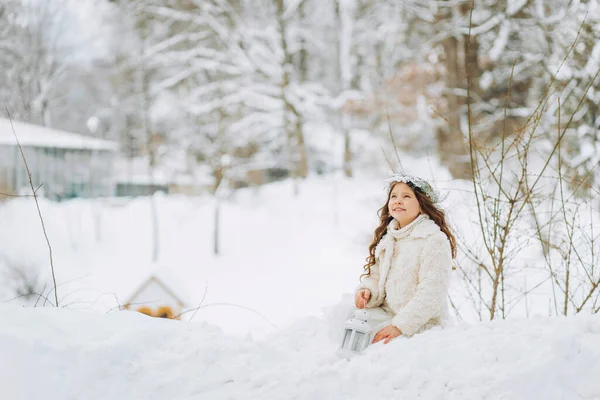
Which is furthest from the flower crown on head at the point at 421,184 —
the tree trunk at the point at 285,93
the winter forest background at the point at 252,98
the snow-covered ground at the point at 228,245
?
the tree trunk at the point at 285,93

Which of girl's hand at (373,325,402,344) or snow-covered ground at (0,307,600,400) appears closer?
snow-covered ground at (0,307,600,400)

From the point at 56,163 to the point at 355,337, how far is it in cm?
2109

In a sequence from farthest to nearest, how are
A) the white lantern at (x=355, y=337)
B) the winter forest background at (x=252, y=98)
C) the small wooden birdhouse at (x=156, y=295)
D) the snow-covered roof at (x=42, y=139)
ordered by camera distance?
the snow-covered roof at (x=42, y=139) < the winter forest background at (x=252, y=98) < the small wooden birdhouse at (x=156, y=295) < the white lantern at (x=355, y=337)

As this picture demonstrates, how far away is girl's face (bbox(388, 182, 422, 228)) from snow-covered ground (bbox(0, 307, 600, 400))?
0.64 meters

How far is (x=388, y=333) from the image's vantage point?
8.44 ft

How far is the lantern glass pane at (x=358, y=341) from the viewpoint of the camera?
2549 millimetres

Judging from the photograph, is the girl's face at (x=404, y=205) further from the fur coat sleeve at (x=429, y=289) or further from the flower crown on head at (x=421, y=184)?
the fur coat sleeve at (x=429, y=289)

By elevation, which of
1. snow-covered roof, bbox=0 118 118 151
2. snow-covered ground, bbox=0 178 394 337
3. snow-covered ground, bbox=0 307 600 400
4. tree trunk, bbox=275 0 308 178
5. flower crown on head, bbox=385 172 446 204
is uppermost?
tree trunk, bbox=275 0 308 178

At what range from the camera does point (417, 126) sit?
21.0 metres

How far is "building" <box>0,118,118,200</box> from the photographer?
61.5 ft

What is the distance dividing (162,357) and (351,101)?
1528 centimetres

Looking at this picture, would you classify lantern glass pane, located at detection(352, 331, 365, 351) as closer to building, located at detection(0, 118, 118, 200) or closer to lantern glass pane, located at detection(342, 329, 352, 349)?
lantern glass pane, located at detection(342, 329, 352, 349)

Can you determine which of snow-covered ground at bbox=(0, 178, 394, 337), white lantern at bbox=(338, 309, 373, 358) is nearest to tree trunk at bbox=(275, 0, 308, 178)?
snow-covered ground at bbox=(0, 178, 394, 337)

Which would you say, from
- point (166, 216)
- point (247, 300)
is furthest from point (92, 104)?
point (247, 300)
